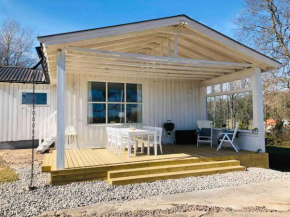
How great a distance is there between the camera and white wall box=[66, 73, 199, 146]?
23.0 ft

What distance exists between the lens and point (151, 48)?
643cm

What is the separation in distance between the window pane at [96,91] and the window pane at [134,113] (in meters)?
0.96

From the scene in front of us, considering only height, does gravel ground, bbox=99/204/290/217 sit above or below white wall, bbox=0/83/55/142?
below

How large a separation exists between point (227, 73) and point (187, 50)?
1792 millimetres

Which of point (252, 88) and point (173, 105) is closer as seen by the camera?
point (252, 88)

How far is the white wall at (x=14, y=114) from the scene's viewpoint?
822 cm

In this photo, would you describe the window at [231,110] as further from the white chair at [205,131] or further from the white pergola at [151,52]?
the white chair at [205,131]

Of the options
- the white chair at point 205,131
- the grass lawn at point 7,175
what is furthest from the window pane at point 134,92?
the grass lawn at point 7,175

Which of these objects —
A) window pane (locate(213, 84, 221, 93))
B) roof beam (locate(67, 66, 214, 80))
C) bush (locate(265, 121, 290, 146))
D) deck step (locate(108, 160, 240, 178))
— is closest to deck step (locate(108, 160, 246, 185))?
deck step (locate(108, 160, 240, 178))

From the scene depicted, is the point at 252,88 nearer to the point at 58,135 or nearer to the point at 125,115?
the point at 125,115

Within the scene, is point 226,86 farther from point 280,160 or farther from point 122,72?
point 280,160

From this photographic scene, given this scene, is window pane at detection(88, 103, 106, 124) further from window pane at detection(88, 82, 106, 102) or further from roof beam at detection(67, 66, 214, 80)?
roof beam at detection(67, 66, 214, 80)

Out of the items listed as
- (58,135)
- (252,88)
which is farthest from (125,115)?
(252,88)

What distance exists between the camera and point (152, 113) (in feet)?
26.0
